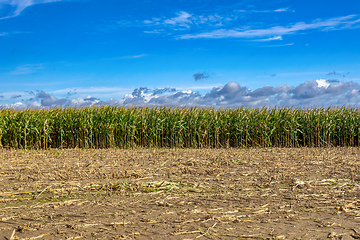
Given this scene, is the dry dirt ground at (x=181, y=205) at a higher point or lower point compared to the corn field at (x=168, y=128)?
lower

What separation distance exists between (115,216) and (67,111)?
634 inches

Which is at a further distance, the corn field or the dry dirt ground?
the corn field

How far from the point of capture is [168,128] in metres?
19.0

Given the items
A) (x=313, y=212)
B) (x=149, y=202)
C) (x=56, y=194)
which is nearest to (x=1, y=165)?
(x=56, y=194)

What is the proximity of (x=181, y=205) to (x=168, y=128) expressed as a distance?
13365 millimetres

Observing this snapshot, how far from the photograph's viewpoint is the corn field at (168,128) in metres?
18.6

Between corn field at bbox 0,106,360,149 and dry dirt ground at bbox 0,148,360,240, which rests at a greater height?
corn field at bbox 0,106,360,149

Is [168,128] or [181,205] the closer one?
[181,205]

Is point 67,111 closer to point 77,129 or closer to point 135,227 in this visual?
point 77,129

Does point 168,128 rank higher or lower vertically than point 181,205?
higher

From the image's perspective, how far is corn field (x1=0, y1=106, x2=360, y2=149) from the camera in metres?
18.6

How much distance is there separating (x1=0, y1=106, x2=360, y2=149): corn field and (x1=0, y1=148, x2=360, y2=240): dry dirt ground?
31.1 ft

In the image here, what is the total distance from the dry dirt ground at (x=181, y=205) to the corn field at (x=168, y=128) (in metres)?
9.47

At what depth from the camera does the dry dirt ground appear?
4.57 meters
